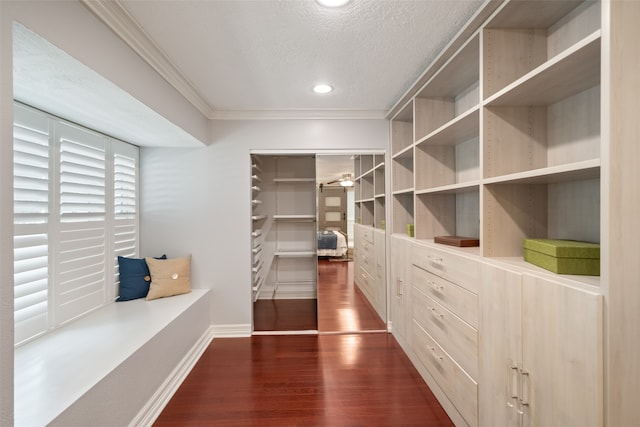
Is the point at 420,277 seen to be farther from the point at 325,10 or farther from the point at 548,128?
the point at 325,10

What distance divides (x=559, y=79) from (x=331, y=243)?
2.56 metres

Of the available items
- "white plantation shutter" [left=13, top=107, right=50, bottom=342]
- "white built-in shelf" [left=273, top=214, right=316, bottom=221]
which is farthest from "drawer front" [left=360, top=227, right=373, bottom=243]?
"white plantation shutter" [left=13, top=107, right=50, bottom=342]

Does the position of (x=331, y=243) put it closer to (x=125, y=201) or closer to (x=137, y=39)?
(x=125, y=201)

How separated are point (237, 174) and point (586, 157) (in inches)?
116

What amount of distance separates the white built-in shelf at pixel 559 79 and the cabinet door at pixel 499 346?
2.80ft

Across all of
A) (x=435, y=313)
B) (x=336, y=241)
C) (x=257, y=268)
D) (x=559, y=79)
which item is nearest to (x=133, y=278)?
(x=257, y=268)

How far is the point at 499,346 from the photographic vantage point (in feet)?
4.94

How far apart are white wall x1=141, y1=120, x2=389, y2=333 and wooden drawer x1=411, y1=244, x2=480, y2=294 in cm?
163

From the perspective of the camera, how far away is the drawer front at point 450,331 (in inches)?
69.5

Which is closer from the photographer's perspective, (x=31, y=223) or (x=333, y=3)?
(x=333, y=3)

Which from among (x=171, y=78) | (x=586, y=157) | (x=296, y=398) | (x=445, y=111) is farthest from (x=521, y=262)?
(x=171, y=78)

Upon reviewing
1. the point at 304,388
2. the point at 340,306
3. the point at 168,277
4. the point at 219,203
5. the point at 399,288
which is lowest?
the point at 304,388

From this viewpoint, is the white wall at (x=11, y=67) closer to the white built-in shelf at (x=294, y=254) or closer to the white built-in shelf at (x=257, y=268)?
the white built-in shelf at (x=257, y=268)

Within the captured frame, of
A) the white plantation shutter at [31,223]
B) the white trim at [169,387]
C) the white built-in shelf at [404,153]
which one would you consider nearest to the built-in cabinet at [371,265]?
the white built-in shelf at [404,153]
